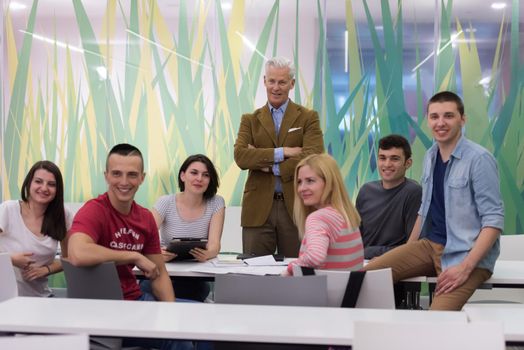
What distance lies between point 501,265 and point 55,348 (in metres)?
2.94

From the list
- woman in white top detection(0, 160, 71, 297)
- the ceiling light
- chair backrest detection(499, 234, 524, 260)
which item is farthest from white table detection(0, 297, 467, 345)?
the ceiling light

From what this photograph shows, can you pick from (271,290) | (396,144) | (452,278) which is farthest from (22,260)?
(396,144)

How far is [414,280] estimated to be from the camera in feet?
11.8

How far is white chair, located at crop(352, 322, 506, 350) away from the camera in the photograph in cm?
185

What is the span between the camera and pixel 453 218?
3531 millimetres

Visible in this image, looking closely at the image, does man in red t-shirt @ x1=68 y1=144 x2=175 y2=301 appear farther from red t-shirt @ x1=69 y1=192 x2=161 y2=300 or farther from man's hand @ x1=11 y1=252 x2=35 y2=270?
man's hand @ x1=11 y1=252 x2=35 y2=270

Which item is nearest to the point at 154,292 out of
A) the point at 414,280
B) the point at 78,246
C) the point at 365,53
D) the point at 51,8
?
the point at 78,246

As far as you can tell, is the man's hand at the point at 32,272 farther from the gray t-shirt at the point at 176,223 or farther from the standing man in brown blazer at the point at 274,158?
the standing man in brown blazer at the point at 274,158

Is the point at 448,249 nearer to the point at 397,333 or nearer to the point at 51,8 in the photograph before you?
the point at 397,333

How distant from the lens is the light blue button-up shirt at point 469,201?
3418 mm

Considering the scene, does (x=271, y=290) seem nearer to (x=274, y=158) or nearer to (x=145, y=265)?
(x=145, y=265)

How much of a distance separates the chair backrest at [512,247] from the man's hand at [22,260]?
3.10 metres

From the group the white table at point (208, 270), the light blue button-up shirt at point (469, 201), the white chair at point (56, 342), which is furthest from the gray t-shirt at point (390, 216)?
the white chair at point (56, 342)

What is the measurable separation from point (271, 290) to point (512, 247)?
2.72m
